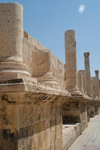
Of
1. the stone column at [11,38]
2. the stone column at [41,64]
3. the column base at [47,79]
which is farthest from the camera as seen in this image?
the stone column at [41,64]

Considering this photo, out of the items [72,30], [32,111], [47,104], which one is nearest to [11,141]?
[32,111]

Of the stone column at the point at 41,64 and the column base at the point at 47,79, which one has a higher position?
the stone column at the point at 41,64

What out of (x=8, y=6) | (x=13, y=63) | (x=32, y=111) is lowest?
(x=32, y=111)

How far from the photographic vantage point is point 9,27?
3684mm

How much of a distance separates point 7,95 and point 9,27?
62.5 inches

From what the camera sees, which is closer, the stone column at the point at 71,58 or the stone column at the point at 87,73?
the stone column at the point at 71,58

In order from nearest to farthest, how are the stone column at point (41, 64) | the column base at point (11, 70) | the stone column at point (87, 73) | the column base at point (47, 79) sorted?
the column base at point (11, 70) → the column base at point (47, 79) → the stone column at point (41, 64) → the stone column at point (87, 73)

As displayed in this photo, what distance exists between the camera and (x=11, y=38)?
12.0 ft

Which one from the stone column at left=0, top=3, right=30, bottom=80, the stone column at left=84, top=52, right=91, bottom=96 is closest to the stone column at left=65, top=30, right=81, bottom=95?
the stone column at left=0, top=3, right=30, bottom=80

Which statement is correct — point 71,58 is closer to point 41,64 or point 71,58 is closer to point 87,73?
point 41,64

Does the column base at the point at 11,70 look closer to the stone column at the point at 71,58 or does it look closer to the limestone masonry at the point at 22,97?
the limestone masonry at the point at 22,97

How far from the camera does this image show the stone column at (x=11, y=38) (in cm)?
354

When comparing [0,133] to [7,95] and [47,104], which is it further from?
[47,104]

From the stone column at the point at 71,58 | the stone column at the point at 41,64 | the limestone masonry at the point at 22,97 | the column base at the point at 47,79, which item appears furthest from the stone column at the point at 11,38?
the stone column at the point at 71,58
